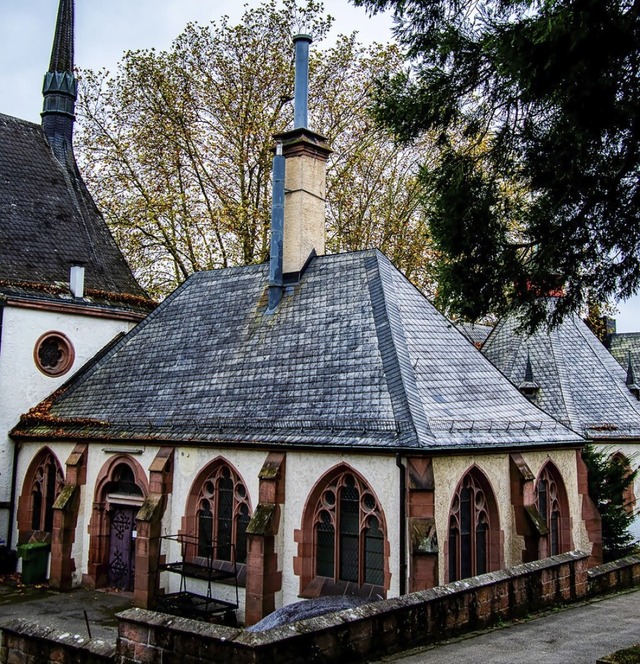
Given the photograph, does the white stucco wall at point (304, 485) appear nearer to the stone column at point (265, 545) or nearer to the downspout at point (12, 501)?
the stone column at point (265, 545)

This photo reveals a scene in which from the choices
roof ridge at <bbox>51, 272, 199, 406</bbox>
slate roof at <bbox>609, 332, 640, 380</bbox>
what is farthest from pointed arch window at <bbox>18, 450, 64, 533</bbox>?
slate roof at <bbox>609, 332, 640, 380</bbox>

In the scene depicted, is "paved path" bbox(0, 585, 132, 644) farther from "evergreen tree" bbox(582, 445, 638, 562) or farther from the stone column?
"evergreen tree" bbox(582, 445, 638, 562)

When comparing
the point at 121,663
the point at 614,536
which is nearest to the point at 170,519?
the point at 121,663

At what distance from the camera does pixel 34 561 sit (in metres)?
18.7

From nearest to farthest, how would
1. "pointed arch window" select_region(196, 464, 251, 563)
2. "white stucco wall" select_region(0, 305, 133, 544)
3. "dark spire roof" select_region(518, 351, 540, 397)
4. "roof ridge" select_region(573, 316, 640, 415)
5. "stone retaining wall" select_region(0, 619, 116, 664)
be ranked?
"stone retaining wall" select_region(0, 619, 116, 664)
"pointed arch window" select_region(196, 464, 251, 563)
"white stucco wall" select_region(0, 305, 133, 544)
"dark spire roof" select_region(518, 351, 540, 397)
"roof ridge" select_region(573, 316, 640, 415)

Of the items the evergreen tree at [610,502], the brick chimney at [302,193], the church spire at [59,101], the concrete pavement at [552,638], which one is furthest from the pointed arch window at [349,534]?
the church spire at [59,101]

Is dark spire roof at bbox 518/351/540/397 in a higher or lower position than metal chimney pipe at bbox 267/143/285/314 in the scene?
lower

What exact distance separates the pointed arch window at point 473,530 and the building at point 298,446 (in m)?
0.04

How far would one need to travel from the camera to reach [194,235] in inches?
1080

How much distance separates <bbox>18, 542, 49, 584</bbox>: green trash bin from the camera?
1858 centimetres

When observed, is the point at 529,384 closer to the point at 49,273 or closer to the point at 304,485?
the point at 304,485

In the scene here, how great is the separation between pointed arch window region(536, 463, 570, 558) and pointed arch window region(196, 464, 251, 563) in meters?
6.07

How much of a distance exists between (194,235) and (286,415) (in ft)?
45.3

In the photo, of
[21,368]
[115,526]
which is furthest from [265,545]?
[21,368]
